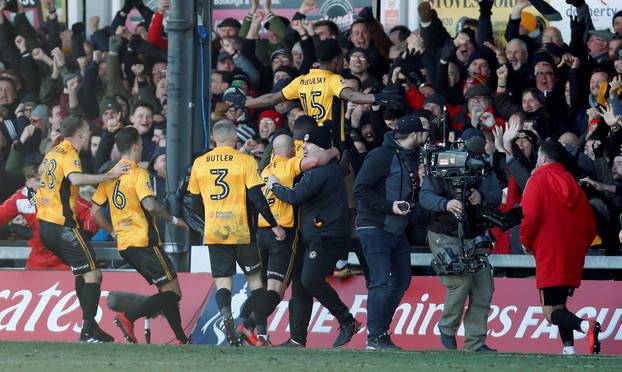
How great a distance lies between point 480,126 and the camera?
45.5ft

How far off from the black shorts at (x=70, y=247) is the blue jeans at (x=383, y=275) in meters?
2.74

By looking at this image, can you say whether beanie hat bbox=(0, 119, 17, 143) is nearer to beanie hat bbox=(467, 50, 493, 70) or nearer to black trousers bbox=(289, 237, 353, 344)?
black trousers bbox=(289, 237, 353, 344)

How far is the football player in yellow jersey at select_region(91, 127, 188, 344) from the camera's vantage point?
1286cm

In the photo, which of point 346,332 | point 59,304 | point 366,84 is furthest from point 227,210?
point 366,84

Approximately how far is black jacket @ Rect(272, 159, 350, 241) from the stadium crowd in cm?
31

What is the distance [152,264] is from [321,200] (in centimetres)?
177

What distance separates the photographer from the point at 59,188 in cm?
1324

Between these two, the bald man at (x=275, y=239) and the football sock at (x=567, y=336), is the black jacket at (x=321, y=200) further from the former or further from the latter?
the football sock at (x=567, y=336)

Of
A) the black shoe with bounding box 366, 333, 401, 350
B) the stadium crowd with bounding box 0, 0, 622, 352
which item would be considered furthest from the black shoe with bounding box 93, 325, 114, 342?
the black shoe with bounding box 366, 333, 401, 350

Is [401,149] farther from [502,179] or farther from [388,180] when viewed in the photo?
[502,179]

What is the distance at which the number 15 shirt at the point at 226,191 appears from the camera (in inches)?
486

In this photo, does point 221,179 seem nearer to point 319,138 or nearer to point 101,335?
point 319,138

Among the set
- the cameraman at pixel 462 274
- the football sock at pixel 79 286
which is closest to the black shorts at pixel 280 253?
the cameraman at pixel 462 274

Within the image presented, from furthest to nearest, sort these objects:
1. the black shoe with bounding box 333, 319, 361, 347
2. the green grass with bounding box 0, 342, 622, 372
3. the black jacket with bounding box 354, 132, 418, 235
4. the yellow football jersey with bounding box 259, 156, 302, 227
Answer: the yellow football jersey with bounding box 259, 156, 302, 227 → the black shoe with bounding box 333, 319, 361, 347 → the black jacket with bounding box 354, 132, 418, 235 → the green grass with bounding box 0, 342, 622, 372
